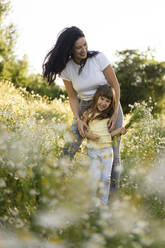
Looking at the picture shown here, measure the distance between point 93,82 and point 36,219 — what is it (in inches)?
69.0

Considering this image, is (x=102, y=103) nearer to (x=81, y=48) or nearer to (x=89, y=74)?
(x=89, y=74)

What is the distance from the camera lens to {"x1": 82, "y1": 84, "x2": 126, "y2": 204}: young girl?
3539 millimetres

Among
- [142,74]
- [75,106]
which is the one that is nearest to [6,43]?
[142,74]

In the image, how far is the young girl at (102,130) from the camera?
3539mm

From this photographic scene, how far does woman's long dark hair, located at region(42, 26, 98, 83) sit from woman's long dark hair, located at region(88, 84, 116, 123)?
32 cm

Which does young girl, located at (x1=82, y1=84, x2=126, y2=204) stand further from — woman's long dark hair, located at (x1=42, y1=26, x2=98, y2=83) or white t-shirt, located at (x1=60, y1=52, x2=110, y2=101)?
woman's long dark hair, located at (x1=42, y1=26, x2=98, y2=83)

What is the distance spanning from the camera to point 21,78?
73.3 feet

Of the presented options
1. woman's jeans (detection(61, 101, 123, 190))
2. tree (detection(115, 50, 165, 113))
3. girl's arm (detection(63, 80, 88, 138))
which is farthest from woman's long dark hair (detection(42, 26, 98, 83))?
tree (detection(115, 50, 165, 113))

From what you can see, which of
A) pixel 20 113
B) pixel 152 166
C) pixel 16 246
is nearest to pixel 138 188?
pixel 152 166

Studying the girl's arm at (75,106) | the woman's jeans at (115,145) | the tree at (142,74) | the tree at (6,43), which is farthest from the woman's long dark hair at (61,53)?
the tree at (142,74)

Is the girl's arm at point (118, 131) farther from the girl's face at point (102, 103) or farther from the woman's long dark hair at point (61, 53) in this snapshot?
the woman's long dark hair at point (61, 53)

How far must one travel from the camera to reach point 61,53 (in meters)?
3.54

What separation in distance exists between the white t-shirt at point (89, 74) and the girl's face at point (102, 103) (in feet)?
0.45

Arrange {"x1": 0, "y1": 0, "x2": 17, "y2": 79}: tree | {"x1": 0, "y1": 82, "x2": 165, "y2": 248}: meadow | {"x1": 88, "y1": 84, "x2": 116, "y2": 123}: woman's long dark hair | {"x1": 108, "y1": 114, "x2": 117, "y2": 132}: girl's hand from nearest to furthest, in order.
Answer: {"x1": 0, "y1": 82, "x2": 165, "y2": 248}: meadow, {"x1": 88, "y1": 84, "x2": 116, "y2": 123}: woman's long dark hair, {"x1": 108, "y1": 114, "x2": 117, "y2": 132}: girl's hand, {"x1": 0, "y1": 0, "x2": 17, "y2": 79}: tree
